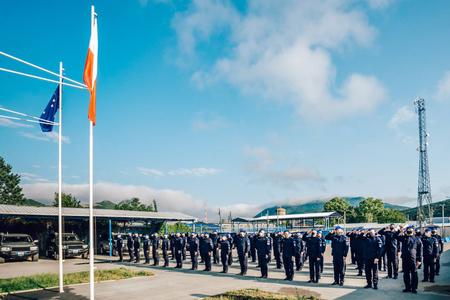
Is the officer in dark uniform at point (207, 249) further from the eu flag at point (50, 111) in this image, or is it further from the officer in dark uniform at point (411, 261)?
the officer in dark uniform at point (411, 261)

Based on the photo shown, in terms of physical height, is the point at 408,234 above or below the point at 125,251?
above

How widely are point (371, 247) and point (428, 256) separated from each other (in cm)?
236

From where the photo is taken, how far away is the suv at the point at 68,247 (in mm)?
27438

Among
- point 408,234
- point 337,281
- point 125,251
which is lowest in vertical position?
point 125,251

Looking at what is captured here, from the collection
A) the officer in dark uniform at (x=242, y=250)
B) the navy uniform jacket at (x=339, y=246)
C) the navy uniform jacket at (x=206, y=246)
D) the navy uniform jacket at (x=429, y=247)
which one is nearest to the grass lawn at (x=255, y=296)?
the navy uniform jacket at (x=339, y=246)

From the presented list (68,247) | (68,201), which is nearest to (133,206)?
(68,201)

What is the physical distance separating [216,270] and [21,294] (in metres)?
8.54

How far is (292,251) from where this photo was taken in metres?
15.3

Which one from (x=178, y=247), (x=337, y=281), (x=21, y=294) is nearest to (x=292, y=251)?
(x=337, y=281)

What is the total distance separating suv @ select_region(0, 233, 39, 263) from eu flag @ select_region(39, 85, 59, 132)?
51.4ft

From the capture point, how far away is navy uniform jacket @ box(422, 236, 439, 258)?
13774mm

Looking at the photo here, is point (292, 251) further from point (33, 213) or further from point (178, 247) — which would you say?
point (33, 213)

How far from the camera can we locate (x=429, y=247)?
13875 mm

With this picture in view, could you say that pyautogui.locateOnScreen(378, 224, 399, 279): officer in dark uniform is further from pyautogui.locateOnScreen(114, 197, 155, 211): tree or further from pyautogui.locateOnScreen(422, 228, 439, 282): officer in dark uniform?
pyautogui.locateOnScreen(114, 197, 155, 211): tree
